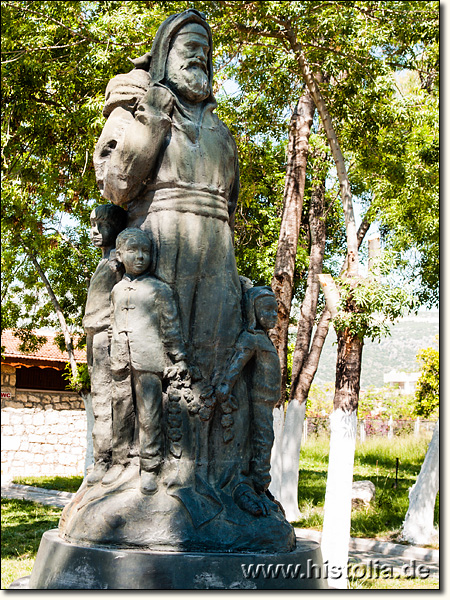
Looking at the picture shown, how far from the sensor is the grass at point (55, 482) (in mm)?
18638

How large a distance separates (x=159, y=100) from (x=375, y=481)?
1489 centimetres

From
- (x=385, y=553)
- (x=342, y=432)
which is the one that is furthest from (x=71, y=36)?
(x=385, y=553)

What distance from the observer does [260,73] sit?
11.1 metres

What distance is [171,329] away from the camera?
4.09 meters

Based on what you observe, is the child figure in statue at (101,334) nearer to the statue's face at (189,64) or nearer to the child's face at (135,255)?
the child's face at (135,255)

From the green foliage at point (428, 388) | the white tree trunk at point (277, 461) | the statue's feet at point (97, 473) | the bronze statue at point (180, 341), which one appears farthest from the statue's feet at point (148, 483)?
the green foliage at point (428, 388)

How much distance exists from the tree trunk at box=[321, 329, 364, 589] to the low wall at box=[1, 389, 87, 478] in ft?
44.6

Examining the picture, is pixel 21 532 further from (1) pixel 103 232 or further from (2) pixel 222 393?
(2) pixel 222 393

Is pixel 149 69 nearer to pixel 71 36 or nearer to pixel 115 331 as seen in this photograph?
pixel 115 331

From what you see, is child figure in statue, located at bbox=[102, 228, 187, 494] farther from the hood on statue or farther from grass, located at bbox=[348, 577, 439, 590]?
grass, located at bbox=[348, 577, 439, 590]

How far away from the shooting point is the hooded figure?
13.9ft

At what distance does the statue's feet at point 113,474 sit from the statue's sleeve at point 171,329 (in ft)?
2.11

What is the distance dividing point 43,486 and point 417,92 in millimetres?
12886

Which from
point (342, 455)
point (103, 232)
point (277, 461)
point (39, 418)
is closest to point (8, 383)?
point (39, 418)
